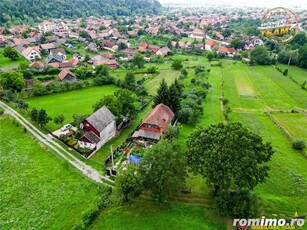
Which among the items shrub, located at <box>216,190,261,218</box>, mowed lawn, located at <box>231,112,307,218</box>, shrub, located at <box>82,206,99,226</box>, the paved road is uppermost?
shrub, located at <box>216,190,261,218</box>

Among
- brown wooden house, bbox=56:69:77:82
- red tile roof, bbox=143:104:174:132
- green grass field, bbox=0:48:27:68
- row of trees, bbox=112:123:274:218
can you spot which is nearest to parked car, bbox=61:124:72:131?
red tile roof, bbox=143:104:174:132

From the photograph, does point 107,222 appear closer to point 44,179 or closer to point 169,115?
point 44,179

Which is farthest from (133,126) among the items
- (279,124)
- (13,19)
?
(13,19)

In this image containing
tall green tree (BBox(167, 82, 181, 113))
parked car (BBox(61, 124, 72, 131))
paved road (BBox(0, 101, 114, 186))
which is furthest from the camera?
tall green tree (BBox(167, 82, 181, 113))

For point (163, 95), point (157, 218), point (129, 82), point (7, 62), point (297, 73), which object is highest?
point (163, 95)

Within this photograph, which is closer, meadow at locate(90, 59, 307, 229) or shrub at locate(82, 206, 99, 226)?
shrub at locate(82, 206, 99, 226)

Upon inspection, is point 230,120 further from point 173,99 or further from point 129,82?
point 129,82

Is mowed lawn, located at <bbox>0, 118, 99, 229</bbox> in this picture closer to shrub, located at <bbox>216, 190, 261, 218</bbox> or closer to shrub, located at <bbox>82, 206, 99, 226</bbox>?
shrub, located at <bbox>82, 206, 99, 226</bbox>

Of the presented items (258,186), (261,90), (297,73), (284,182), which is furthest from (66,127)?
(297,73)
